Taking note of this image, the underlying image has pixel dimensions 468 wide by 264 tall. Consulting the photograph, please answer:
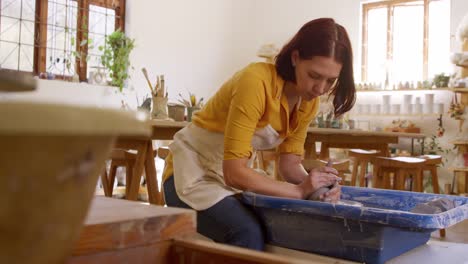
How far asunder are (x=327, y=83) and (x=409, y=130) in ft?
18.9

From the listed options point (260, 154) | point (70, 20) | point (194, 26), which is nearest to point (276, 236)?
point (260, 154)

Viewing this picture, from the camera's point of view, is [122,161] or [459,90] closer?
[122,161]

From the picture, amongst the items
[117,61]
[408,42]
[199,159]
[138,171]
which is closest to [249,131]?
[199,159]

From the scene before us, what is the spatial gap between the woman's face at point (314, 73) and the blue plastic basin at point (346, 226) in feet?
1.16

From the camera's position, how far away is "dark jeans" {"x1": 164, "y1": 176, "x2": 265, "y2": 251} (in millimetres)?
1494

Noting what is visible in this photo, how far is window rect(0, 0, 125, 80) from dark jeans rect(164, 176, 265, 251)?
531cm

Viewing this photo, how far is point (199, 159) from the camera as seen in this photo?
1661mm

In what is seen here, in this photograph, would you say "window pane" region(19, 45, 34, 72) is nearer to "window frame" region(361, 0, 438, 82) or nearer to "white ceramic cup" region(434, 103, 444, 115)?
"window frame" region(361, 0, 438, 82)

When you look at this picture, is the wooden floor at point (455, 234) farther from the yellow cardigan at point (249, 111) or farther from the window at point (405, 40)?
the window at point (405, 40)

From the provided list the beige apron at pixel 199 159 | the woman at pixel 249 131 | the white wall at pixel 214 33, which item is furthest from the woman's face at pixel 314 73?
the white wall at pixel 214 33

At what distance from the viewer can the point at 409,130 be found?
22.9ft

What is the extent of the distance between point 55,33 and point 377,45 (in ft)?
14.5

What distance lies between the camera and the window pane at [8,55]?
6.13m

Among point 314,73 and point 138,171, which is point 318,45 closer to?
point 314,73
